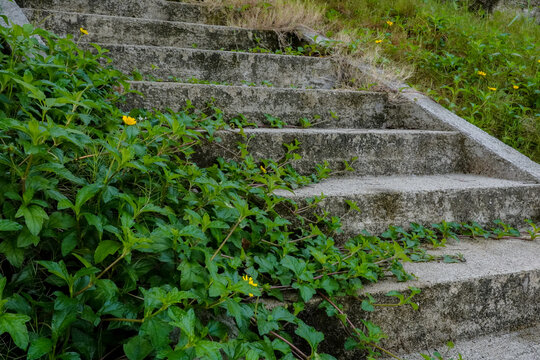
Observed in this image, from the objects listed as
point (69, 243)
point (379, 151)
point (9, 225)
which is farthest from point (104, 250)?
point (379, 151)

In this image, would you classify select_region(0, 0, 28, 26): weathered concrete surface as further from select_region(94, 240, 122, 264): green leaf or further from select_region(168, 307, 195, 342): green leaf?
select_region(168, 307, 195, 342): green leaf

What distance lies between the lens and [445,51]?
4004 millimetres

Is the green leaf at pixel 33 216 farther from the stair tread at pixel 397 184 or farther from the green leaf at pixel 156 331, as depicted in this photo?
the stair tread at pixel 397 184

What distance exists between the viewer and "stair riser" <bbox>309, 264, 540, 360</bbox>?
149 cm

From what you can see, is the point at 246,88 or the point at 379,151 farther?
the point at 246,88

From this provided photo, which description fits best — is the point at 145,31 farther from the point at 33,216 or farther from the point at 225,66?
the point at 33,216

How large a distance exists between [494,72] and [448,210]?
84.4 inches

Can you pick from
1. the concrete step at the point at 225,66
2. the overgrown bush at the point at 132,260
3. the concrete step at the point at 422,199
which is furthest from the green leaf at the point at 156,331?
the concrete step at the point at 225,66

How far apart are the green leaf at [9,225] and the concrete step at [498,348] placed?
52.9 inches

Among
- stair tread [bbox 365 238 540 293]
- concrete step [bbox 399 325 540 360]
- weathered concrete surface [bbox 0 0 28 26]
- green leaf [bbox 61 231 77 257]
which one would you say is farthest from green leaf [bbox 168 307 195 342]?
weathered concrete surface [bbox 0 0 28 26]

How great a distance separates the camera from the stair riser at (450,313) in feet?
4.90

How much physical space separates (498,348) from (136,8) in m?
4.12

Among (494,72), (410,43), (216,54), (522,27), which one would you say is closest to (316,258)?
(216,54)

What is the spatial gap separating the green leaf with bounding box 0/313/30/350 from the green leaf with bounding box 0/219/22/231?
0.77ft
